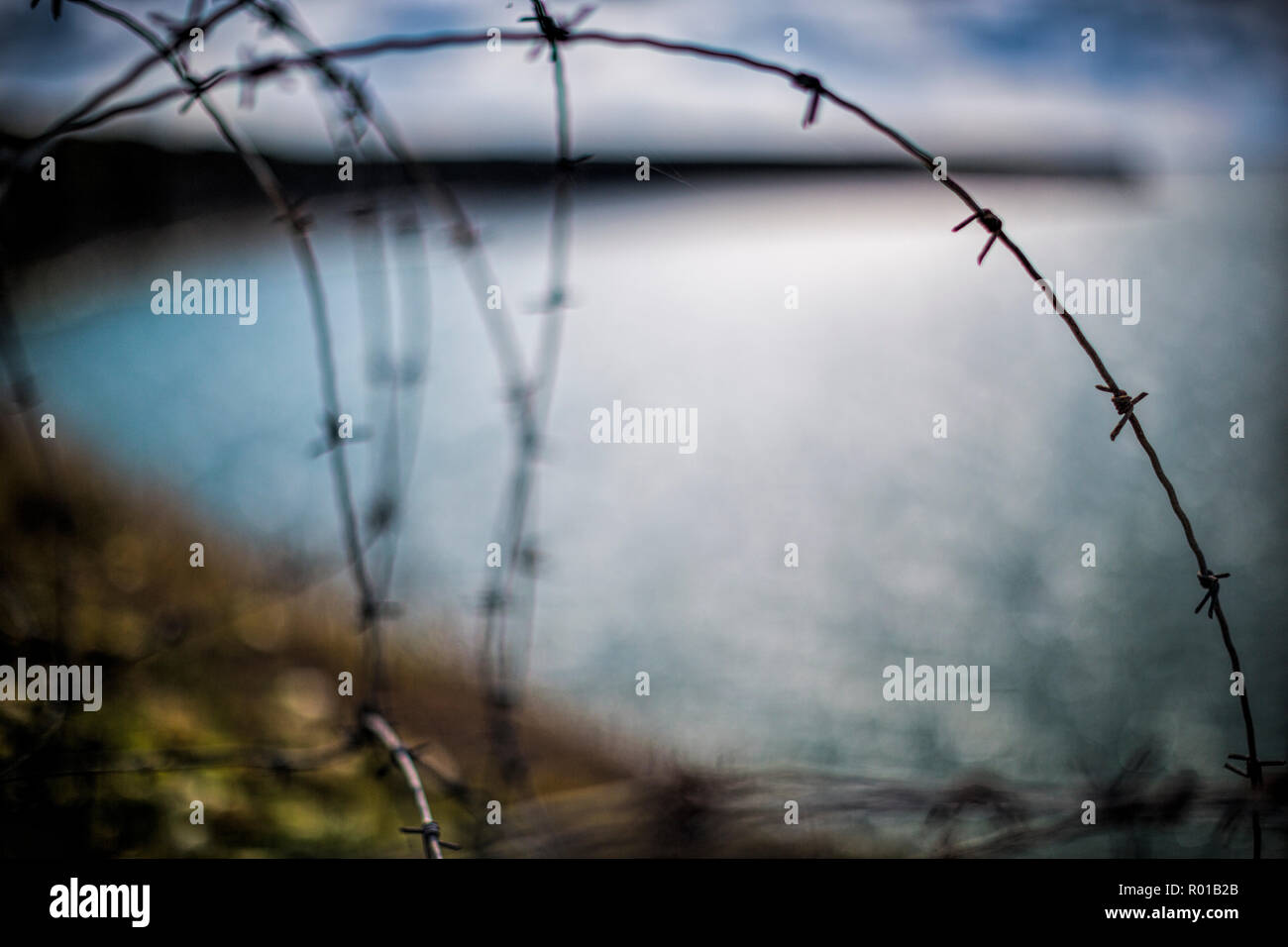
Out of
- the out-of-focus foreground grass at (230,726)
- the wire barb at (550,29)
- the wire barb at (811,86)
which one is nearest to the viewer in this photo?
the wire barb at (811,86)

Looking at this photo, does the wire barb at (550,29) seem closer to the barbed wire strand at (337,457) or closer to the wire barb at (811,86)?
the wire barb at (811,86)

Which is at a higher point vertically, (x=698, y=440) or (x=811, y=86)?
(x=811, y=86)

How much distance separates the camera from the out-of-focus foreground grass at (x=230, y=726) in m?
1.21

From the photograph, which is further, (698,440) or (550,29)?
(698,440)

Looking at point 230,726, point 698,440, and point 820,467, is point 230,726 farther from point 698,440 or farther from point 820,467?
point 820,467

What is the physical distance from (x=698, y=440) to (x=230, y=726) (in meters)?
0.79

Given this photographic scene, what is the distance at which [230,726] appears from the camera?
1.24 meters

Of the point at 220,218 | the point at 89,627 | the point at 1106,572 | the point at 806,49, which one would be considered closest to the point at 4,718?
the point at 89,627

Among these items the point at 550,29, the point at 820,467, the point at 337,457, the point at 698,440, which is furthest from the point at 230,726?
the point at 550,29

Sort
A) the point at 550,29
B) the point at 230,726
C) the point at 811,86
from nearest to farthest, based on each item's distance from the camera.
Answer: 1. the point at 811,86
2. the point at 550,29
3. the point at 230,726

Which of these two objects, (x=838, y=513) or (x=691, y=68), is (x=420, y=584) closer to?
(x=838, y=513)

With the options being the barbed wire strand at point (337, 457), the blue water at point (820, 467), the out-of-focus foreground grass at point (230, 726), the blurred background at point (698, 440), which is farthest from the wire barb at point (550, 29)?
the out-of-focus foreground grass at point (230, 726)

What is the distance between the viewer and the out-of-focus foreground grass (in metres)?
1.21

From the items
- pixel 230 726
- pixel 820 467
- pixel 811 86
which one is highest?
pixel 811 86
